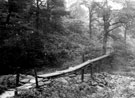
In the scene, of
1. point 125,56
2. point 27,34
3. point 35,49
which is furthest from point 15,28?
point 125,56

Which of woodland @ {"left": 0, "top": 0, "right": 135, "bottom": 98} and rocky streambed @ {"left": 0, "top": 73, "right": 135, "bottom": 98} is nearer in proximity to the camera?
rocky streambed @ {"left": 0, "top": 73, "right": 135, "bottom": 98}

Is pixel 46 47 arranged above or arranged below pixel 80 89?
above

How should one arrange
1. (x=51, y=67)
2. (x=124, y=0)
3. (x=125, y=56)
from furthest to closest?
(x=125, y=56)
(x=124, y=0)
(x=51, y=67)

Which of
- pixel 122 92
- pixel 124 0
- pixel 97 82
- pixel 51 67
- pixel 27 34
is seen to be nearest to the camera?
pixel 122 92

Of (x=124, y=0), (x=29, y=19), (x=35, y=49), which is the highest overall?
(x=124, y=0)

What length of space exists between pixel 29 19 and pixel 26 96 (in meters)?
12.2

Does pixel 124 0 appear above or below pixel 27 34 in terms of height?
above

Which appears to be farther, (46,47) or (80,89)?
(46,47)

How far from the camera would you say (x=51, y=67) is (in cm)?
1667

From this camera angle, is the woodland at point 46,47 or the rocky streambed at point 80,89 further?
the woodland at point 46,47

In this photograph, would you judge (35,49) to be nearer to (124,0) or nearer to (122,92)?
(122,92)

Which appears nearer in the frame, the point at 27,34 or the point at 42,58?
the point at 27,34

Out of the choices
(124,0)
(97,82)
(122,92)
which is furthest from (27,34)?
(124,0)

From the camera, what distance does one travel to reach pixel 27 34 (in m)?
15.2
